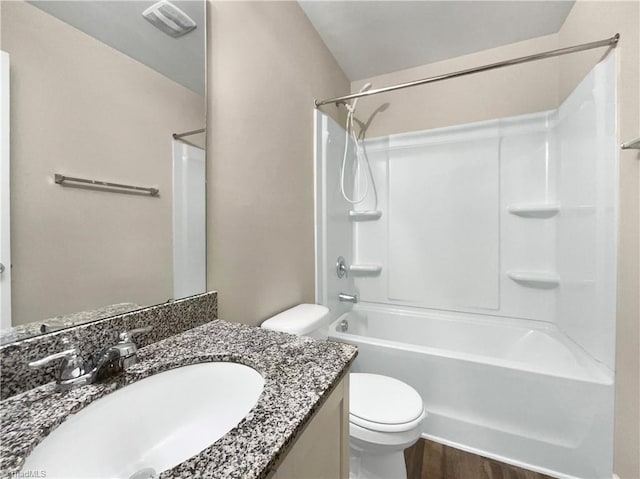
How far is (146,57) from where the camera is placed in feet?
2.63

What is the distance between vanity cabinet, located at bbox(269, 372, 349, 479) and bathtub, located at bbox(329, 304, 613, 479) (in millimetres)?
881

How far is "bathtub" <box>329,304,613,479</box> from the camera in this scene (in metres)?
1.20

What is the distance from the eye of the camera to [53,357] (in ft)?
1.84

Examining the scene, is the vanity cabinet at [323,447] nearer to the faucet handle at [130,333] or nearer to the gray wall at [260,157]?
the faucet handle at [130,333]

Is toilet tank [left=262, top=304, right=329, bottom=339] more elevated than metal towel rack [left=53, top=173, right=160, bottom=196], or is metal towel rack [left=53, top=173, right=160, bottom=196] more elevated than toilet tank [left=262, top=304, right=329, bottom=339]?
metal towel rack [left=53, top=173, right=160, bottom=196]

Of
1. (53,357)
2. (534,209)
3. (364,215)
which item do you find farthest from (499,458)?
(53,357)

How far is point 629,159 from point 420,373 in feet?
4.57

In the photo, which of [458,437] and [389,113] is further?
[389,113]

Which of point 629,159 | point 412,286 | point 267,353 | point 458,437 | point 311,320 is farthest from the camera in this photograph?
point 412,286

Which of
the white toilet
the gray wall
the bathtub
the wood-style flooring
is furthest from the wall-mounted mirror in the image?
the wood-style flooring

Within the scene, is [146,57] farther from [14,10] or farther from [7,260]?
[7,260]

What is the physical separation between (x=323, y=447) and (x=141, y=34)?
4.11 ft

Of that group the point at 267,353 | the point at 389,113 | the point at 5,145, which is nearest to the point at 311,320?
the point at 267,353

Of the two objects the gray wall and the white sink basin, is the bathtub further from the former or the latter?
the white sink basin
